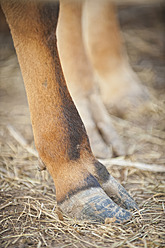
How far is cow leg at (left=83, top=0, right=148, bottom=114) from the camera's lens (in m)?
2.18

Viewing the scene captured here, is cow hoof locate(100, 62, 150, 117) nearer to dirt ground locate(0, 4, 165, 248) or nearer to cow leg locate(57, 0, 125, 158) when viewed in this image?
dirt ground locate(0, 4, 165, 248)

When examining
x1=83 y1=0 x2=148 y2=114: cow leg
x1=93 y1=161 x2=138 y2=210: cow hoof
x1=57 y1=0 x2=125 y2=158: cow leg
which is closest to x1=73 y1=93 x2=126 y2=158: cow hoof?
x1=57 y1=0 x2=125 y2=158: cow leg

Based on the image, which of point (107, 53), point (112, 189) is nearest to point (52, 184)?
point (112, 189)

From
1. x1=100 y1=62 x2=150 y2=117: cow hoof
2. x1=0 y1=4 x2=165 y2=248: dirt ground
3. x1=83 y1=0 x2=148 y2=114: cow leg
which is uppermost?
x1=83 y1=0 x2=148 y2=114: cow leg

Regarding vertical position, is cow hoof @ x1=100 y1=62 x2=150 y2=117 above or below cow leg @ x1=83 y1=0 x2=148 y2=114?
below

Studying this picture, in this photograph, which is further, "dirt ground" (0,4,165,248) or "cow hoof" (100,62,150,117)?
"cow hoof" (100,62,150,117)

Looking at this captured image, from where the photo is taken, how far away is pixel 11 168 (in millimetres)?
1377

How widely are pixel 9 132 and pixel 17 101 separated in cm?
45

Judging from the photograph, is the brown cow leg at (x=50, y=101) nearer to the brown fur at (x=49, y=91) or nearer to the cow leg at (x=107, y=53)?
the brown fur at (x=49, y=91)

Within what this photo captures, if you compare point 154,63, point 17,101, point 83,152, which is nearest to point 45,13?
point 83,152

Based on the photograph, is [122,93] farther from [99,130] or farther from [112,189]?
[112,189]

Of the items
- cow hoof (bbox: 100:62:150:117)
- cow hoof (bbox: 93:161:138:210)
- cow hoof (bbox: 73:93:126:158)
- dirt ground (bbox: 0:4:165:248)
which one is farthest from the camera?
cow hoof (bbox: 100:62:150:117)

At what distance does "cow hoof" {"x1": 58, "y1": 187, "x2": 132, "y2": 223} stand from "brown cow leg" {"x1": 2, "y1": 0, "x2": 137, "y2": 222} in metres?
0.03

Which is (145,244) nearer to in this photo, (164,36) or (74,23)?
(74,23)
